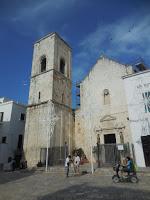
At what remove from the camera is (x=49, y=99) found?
22.0 meters

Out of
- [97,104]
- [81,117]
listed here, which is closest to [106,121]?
[97,104]

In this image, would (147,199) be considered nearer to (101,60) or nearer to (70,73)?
(101,60)

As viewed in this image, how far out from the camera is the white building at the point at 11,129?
24770 mm

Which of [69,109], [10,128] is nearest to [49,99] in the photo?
[69,109]

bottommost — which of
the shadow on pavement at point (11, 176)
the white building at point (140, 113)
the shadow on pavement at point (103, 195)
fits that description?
the shadow on pavement at point (11, 176)

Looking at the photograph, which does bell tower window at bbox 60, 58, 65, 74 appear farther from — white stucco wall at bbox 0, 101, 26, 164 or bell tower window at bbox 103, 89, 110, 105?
white stucco wall at bbox 0, 101, 26, 164

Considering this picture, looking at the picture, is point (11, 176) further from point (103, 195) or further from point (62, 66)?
point (62, 66)

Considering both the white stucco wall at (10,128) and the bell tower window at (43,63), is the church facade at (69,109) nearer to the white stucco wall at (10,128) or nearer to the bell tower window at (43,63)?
the bell tower window at (43,63)

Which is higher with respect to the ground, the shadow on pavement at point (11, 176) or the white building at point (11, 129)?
the white building at point (11, 129)

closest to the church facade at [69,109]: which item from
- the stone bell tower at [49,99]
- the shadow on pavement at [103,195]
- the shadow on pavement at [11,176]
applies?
the stone bell tower at [49,99]

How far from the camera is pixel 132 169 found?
Result: 9.92m

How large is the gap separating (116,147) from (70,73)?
15286 millimetres

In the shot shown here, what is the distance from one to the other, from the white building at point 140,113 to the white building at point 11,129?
56.0 feet

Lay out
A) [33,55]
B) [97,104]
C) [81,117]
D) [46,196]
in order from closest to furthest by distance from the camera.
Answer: [46,196]
[97,104]
[81,117]
[33,55]
